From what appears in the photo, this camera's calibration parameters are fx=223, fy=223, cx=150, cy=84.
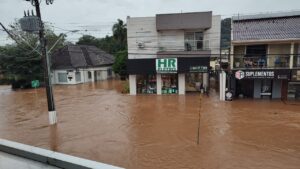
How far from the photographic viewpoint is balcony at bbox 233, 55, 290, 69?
18547mm

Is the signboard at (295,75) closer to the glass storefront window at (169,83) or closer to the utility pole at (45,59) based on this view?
the glass storefront window at (169,83)

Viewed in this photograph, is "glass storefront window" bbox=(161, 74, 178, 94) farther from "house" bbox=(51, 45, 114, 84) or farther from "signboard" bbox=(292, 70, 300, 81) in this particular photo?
"house" bbox=(51, 45, 114, 84)

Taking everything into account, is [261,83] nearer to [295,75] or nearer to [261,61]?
[261,61]

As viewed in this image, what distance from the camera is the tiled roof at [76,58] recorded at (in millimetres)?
33706

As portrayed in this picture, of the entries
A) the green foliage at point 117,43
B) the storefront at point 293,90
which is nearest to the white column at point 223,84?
the storefront at point 293,90

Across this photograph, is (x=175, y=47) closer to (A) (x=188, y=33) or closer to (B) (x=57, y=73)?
(A) (x=188, y=33)

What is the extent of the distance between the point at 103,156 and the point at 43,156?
5985mm

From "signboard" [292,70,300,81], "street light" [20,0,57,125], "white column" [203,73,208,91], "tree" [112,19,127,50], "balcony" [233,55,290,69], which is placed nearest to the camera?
"street light" [20,0,57,125]

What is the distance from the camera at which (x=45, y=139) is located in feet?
35.6

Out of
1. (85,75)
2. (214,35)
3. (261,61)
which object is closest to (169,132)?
(261,61)

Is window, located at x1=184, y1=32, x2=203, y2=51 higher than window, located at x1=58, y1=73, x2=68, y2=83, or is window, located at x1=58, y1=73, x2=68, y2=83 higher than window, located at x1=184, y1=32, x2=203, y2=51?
window, located at x1=184, y1=32, x2=203, y2=51

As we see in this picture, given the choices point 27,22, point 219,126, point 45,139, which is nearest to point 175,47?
point 219,126

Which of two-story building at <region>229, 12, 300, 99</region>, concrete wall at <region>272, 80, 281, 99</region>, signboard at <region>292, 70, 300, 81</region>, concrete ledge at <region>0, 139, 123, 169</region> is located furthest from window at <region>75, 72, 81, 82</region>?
concrete ledge at <region>0, 139, 123, 169</region>

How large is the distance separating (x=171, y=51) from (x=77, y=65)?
1710 centimetres
